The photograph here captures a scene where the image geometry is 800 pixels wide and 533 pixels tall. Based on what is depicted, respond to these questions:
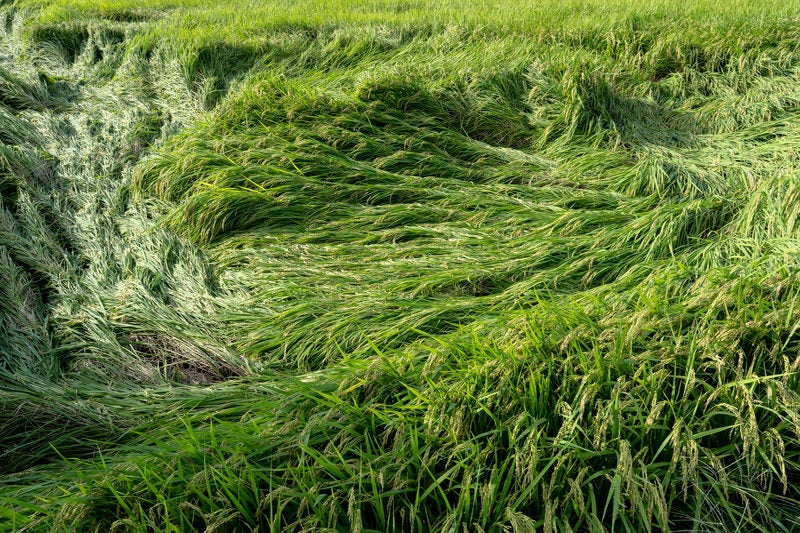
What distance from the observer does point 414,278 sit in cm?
271

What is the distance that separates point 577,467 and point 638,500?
0.18m

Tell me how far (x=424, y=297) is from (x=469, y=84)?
92.0 inches

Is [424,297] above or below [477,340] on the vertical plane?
below

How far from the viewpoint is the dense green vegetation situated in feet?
5.39

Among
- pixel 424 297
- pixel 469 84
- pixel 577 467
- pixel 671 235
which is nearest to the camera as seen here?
pixel 577 467

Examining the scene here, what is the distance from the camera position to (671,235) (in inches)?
110

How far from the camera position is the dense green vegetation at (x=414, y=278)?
1642 millimetres

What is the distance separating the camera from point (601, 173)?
3613 mm

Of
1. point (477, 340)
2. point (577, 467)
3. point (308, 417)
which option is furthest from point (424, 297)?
point (577, 467)

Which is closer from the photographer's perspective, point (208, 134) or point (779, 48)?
point (208, 134)

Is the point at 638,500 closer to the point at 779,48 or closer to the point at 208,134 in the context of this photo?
the point at 208,134

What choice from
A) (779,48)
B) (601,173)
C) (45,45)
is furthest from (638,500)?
(45,45)

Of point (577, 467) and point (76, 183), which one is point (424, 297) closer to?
point (577, 467)

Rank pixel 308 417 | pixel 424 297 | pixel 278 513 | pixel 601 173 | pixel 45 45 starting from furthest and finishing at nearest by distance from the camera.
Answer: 1. pixel 45 45
2. pixel 601 173
3. pixel 424 297
4. pixel 308 417
5. pixel 278 513
